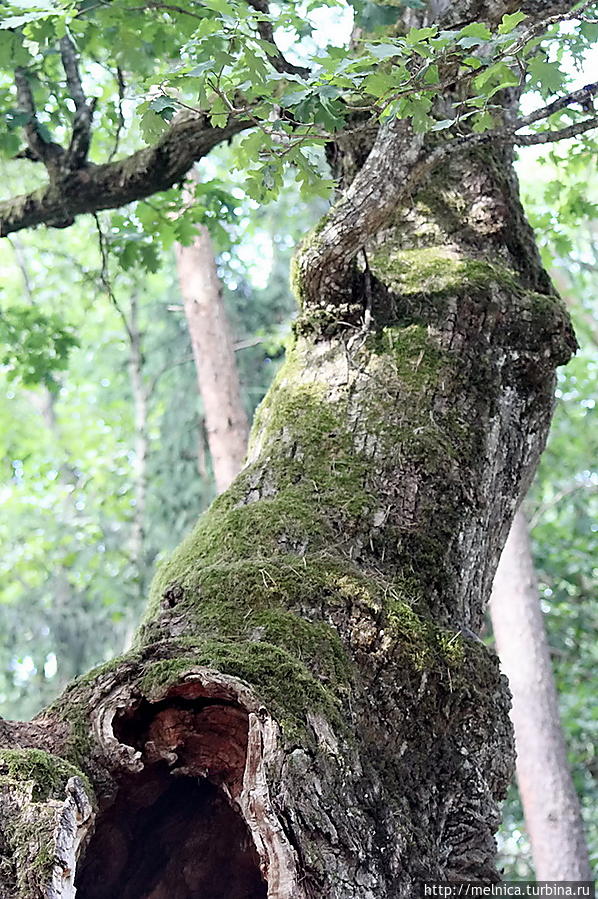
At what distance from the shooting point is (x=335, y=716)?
2100mm

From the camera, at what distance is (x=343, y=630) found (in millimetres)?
2340

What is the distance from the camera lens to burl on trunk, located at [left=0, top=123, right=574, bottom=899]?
1.92 meters

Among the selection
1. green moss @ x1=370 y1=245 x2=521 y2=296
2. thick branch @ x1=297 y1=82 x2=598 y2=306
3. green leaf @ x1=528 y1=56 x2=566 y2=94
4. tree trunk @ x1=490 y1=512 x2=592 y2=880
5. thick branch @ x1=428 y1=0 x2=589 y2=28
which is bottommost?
tree trunk @ x1=490 y1=512 x2=592 y2=880

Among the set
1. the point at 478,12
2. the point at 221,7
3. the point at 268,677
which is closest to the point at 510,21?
the point at 478,12

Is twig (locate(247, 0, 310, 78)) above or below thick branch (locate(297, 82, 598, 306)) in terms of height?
above

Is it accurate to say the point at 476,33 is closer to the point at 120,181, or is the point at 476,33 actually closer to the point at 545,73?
the point at 545,73

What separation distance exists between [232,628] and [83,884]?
71 centimetres

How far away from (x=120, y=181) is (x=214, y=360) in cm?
408

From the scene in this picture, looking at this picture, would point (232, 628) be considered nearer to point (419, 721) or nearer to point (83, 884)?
point (419, 721)

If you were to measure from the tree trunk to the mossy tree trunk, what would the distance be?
507 centimetres

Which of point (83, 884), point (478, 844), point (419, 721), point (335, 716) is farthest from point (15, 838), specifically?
point (478, 844)

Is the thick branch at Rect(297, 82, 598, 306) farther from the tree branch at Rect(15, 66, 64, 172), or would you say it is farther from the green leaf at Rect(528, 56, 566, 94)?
the tree branch at Rect(15, 66, 64, 172)

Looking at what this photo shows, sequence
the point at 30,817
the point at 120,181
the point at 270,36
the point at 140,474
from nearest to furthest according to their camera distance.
A: the point at 30,817
the point at 270,36
the point at 120,181
the point at 140,474

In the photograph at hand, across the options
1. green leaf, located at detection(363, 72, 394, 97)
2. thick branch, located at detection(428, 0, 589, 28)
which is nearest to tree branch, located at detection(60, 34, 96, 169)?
thick branch, located at detection(428, 0, 589, 28)
